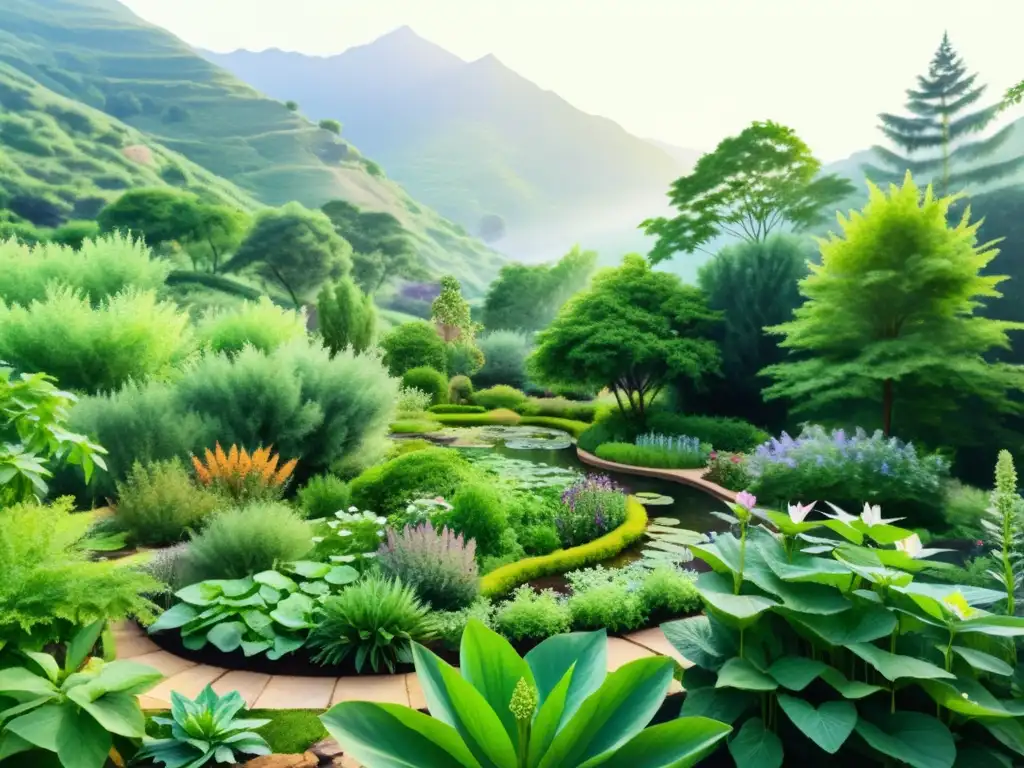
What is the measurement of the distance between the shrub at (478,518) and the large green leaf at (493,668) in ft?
11.8

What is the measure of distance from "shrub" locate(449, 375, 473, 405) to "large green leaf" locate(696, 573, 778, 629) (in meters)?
20.9

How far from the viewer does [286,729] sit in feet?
10.1

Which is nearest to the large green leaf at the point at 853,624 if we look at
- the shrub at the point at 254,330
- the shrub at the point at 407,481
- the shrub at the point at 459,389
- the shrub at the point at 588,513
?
the shrub at the point at 588,513

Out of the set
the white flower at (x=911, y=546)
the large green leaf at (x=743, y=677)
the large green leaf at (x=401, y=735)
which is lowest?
the large green leaf at (x=401, y=735)

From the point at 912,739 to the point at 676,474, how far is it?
8.33 meters

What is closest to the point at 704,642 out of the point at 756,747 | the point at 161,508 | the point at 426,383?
the point at 756,747

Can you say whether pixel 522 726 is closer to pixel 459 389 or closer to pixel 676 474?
pixel 676 474

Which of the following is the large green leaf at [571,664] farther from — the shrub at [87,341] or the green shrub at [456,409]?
the green shrub at [456,409]

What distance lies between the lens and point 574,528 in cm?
660

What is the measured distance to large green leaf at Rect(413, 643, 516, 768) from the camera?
6.47 ft

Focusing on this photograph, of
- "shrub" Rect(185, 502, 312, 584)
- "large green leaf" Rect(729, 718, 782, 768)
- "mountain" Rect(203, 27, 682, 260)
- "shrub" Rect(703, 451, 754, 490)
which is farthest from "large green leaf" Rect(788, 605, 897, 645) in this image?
"mountain" Rect(203, 27, 682, 260)

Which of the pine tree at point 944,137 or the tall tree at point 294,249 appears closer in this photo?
the pine tree at point 944,137

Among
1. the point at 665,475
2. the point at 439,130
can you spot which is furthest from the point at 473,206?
the point at 665,475

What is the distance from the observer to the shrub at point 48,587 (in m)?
2.54
